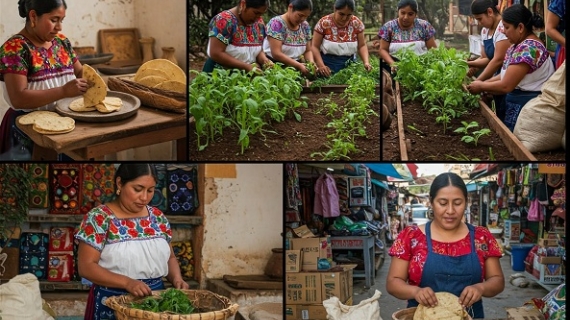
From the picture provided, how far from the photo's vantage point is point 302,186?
18.4ft

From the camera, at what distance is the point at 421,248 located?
208 inches

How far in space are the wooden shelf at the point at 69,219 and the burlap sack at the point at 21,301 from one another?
470mm

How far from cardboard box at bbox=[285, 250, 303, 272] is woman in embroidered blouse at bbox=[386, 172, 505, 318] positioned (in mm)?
580

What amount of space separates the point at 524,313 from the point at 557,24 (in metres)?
1.68

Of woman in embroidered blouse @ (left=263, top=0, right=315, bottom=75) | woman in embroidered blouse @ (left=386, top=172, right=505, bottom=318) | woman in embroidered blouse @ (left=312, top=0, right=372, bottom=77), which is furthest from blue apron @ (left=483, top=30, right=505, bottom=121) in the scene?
woman in embroidered blouse @ (left=263, top=0, right=315, bottom=75)

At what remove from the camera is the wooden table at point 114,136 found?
525cm

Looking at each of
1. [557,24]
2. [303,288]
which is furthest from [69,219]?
[557,24]

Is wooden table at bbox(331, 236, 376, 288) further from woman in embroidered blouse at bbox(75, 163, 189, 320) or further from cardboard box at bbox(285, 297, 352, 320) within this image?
woman in embroidered blouse at bbox(75, 163, 189, 320)

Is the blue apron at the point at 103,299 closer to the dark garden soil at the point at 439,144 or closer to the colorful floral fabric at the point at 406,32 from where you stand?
the dark garden soil at the point at 439,144

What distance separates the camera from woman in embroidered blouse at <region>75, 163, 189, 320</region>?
200 inches

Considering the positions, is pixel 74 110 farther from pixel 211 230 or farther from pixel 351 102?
pixel 351 102

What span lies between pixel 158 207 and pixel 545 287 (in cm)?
240

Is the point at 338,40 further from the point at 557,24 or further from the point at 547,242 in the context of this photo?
the point at 547,242

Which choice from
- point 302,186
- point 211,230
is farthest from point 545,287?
point 211,230
